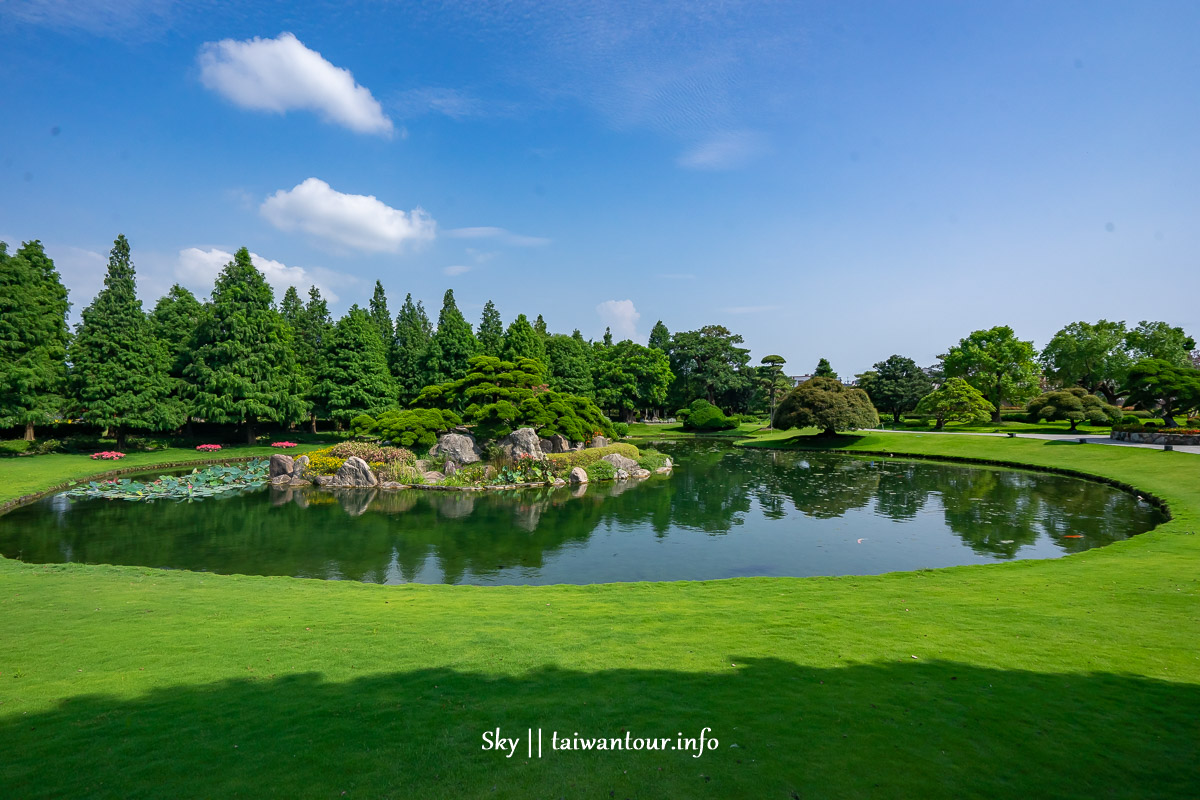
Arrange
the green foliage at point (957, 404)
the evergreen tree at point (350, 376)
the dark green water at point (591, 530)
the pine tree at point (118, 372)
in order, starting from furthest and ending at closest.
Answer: the green foliage at point (957, 404) < the evergreen tree at point (350, 376) < the pine tree at point (118, 372) < the dark green water at point (591, 530)

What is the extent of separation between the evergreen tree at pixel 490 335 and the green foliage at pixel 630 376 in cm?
1129

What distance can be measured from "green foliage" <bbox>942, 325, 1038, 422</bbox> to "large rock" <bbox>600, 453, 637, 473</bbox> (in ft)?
141

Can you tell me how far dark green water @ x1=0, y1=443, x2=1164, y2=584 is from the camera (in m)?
13.4

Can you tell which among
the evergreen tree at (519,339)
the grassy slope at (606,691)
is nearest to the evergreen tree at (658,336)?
the evergreen tree at (519,339)

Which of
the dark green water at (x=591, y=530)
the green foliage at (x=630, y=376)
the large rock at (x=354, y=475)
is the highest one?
the green foliage at (x=630, y=376)

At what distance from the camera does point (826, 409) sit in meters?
40.2

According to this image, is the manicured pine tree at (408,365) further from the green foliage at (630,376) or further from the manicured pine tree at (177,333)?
the green foliage at (630,376)

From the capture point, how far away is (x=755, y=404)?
2687 inches

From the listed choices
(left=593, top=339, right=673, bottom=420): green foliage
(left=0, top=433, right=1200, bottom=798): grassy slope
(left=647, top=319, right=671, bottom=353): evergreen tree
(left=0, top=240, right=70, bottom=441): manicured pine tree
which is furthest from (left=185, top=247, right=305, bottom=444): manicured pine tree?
(left=647, top=319, right=671, bottom=353): evergreen tree

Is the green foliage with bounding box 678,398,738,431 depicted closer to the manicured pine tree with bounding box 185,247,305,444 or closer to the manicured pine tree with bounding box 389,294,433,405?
the manicured pine tree with bounding box 389,294,433,405

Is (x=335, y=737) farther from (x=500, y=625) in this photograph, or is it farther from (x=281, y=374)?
(x=281, y=374)

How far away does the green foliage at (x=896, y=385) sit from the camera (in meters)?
56.5

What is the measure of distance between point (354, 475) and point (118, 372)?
1654 cm

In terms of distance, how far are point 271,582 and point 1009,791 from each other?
459 inches
